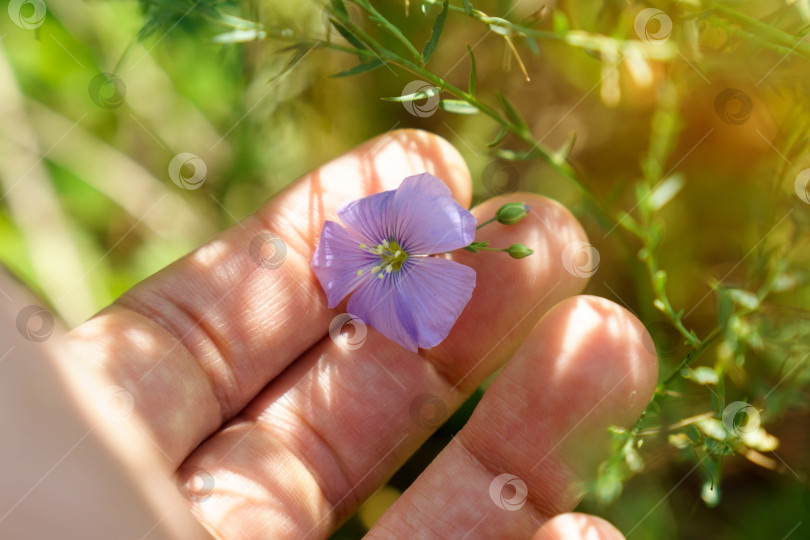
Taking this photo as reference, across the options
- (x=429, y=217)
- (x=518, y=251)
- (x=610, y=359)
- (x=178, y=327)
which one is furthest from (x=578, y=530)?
(x=178, y=327)

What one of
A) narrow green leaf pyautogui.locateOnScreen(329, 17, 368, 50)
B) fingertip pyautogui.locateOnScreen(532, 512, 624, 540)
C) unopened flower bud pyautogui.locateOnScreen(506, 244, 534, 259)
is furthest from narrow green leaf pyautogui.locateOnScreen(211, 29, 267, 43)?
fingertip pyautogui.locateOnScreen(532, 512, 624, 540)

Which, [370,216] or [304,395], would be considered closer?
[370,216]

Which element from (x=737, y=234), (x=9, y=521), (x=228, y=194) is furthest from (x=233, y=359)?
(x=737, y=234)

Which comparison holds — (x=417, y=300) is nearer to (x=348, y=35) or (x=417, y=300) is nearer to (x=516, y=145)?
(x=348, y=35)

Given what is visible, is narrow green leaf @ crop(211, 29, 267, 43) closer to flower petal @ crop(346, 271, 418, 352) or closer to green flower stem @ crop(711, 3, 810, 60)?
flower petal @ crop(346, 271, 418, 352)

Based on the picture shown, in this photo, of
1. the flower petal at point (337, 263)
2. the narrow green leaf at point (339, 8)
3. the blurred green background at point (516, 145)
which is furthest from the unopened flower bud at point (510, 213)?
the narrow green leaf at point (339, 8)

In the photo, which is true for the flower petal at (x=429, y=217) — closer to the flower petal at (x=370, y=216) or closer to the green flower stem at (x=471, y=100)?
the flower petal at (x=370, y=216)
